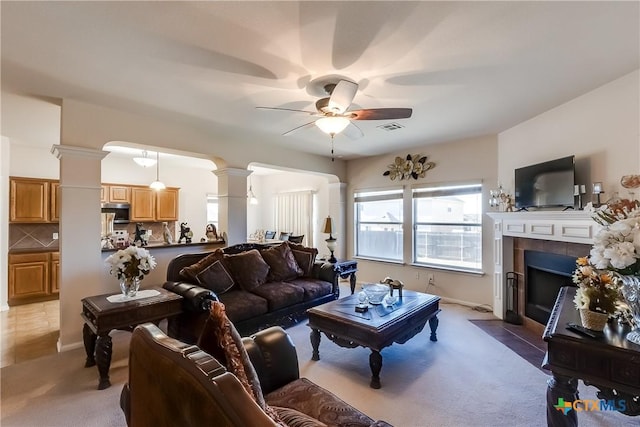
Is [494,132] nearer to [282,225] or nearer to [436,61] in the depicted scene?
[436,61]

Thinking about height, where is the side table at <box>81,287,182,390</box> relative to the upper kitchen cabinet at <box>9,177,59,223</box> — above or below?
below

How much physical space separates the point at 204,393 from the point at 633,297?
1966mm

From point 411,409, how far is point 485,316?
Answer: 8.37ft

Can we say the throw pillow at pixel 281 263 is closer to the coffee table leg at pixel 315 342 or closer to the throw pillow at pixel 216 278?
the throw pillow at pixel 216 278

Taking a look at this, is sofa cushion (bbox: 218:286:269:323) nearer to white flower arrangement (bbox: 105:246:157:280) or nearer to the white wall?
white flower arrangement (bbox: 105:246:157:280)

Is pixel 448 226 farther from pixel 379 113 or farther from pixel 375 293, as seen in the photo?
pixel 379 113

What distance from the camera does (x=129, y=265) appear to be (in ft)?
8.50

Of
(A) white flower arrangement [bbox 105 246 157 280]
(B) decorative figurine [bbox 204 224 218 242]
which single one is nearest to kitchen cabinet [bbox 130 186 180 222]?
(B) decorative figurine [bbox 204 224 218 242]

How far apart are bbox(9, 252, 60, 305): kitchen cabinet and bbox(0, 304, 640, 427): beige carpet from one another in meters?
2.80

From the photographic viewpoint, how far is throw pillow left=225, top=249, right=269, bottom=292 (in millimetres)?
3600

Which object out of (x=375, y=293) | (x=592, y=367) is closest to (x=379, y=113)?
(x=375, y=293)

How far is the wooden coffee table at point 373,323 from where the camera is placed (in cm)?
237

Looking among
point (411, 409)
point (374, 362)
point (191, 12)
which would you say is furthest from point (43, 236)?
point (411, 409)

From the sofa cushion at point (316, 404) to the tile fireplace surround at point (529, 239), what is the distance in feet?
9.12
